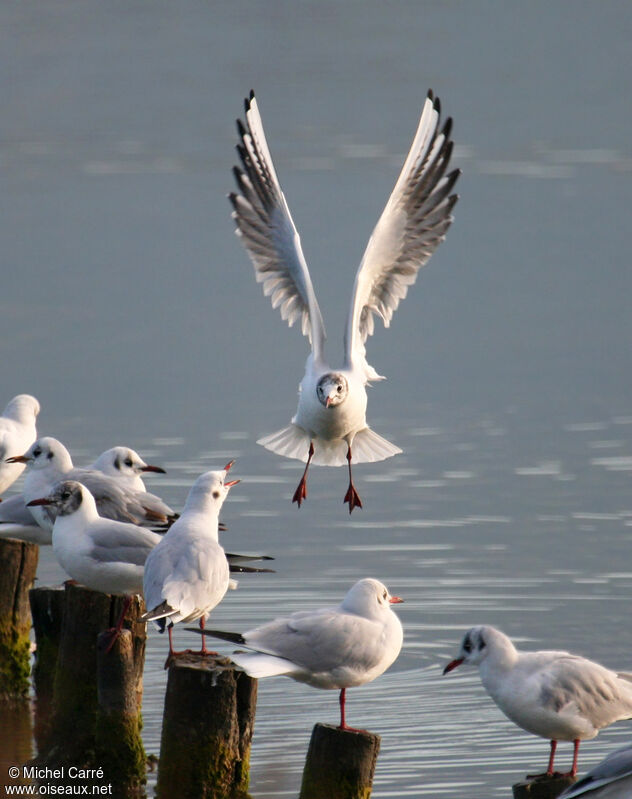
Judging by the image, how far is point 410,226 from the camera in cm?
1043

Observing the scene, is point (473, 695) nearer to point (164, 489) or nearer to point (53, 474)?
point (53, 474)

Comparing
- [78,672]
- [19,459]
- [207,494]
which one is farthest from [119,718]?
[19,459]

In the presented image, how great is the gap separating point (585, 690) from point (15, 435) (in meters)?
4.53

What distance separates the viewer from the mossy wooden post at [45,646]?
7.61 meters

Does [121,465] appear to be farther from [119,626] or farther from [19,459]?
[119,626]

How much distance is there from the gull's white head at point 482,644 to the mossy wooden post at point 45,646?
2245 millimetres

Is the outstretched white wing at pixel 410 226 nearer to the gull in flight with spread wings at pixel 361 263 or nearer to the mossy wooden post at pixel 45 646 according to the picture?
the gull in flight with spread wings at pixel 361 263

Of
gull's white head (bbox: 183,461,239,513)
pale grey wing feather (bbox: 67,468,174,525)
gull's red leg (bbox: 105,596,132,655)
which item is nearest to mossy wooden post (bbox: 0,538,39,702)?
pale grey wing feather (bbox: 67,468,174,525)

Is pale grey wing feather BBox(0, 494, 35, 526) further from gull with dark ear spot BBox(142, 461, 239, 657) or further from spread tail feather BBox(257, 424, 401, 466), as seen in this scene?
spread tail feather BBox(257, 424, 401, 466)

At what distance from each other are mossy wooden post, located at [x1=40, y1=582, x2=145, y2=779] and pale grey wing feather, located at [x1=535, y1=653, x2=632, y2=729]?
75.7 inches

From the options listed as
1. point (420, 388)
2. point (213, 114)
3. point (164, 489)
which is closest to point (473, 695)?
point (164, 489)

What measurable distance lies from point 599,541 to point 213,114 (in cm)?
4211

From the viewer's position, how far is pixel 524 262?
24.9 meters

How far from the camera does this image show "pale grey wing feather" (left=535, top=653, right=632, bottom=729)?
582 cm
